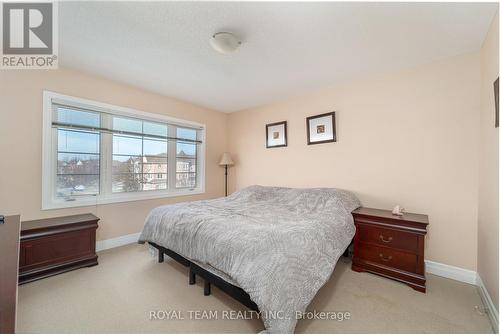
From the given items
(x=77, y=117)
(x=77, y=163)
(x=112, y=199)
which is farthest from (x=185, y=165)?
(x=77, y=117)

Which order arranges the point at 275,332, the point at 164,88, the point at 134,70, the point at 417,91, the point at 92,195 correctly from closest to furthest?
the point at 275,332 < the point at 417,91 < the point at 134,70 < the point at 92,195 < the point at 164,88

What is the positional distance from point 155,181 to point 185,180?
1.92ft

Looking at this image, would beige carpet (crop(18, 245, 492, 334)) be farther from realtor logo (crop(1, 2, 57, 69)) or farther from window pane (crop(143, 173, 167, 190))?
realtor logo (crop(1, 2, 57, 69))

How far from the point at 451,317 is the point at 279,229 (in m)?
1.48

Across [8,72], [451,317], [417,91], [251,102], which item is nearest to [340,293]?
[451,317]

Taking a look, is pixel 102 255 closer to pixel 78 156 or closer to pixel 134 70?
pixel 78 156

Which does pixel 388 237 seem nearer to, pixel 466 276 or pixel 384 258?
pixel 384 258

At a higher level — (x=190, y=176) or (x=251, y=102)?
(x=251, y=102)

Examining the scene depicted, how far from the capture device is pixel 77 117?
9.29 feet

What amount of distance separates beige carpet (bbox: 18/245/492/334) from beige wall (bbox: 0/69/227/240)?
82 centimetres

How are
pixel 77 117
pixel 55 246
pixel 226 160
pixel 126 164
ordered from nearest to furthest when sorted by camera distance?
1. pixel 55 246
2. pixel 77 117
3. pixel 126 164
4. pixel 226 160

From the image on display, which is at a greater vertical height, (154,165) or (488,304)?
(154,165)

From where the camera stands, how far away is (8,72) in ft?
7.66

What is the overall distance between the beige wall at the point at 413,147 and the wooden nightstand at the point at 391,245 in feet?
1.20
